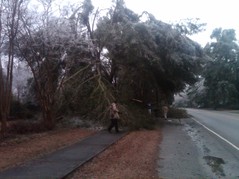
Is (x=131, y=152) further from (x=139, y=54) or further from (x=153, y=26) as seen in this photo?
(x=153, y=26)

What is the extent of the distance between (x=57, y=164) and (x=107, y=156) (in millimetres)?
2383

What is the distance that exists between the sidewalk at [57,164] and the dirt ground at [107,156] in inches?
9.6

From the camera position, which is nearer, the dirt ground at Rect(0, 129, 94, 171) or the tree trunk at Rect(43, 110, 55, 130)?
the dirt ground at Rect(0, 129, 94, 171)

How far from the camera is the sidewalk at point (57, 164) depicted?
8648 mm

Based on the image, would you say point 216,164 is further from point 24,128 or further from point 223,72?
point 223,72

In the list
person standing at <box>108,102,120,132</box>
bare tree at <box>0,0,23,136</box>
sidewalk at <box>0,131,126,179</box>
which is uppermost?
bare tree at <box>0,0,23,136</box>

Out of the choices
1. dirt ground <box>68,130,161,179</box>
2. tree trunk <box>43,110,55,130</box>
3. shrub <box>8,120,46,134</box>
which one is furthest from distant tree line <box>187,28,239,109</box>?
dirt ground <box>68,130,161,179</box>

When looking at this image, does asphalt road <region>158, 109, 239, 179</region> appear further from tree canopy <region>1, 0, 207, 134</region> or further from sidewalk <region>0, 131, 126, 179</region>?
tree canopy <region>1, 0, 207, 134</region>

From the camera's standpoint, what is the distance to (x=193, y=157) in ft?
41.0

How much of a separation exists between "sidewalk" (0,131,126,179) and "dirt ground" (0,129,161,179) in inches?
9.6

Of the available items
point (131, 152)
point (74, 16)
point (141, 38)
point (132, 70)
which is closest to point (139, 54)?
point (141, 38)

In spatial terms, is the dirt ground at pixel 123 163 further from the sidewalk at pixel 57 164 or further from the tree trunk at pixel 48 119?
the tree trunk at pixel 48 119

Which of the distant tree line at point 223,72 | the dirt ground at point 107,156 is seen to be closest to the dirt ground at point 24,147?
the dirt ground at point 107,156

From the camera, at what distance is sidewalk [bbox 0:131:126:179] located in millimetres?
8648
